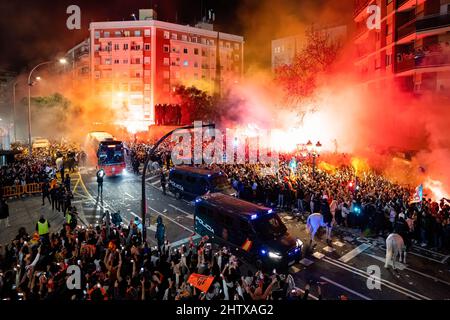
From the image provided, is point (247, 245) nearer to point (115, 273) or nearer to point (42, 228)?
point (115, 273)

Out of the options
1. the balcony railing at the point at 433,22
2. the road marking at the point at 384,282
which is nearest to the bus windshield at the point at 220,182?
the road marking at the point at 384,282

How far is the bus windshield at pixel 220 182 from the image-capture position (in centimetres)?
1883

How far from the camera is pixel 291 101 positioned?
47.7 meters

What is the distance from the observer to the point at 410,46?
27188mm

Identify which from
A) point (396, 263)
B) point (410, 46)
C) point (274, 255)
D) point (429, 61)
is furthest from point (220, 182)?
point (410, 46)

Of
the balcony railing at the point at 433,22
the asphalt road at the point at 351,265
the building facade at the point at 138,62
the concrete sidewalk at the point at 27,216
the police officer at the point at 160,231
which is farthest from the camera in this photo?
the building facade at the point at 138,62

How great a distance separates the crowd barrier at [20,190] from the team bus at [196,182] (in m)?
9.13

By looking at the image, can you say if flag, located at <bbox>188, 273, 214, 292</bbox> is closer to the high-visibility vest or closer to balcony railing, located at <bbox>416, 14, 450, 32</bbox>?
the high-visibility vest

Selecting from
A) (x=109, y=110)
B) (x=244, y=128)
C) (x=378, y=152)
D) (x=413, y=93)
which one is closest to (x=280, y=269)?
(x=378, y=152)

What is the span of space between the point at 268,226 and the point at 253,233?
25.7 inches

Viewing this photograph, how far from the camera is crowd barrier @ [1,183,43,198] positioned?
70.8 ft

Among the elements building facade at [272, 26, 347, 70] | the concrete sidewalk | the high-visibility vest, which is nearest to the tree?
building facade at [272, 26, 347, 70]

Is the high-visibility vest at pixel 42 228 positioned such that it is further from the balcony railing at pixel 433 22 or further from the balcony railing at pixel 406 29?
the balcony railing at pixel 406 29

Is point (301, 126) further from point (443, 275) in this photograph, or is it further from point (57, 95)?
point (57, 95)
